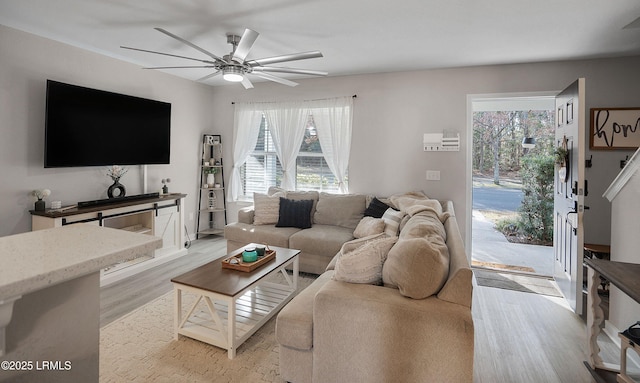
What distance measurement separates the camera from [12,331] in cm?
77

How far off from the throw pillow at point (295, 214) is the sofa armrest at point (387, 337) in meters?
2.28

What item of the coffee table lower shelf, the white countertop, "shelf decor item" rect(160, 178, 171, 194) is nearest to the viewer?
the white countertop

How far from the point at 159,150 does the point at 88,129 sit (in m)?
0.94

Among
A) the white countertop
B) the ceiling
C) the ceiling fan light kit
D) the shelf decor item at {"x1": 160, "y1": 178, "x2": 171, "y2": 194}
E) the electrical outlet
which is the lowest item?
the white countertop

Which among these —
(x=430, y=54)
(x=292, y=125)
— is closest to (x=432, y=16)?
(x=430, y=54)

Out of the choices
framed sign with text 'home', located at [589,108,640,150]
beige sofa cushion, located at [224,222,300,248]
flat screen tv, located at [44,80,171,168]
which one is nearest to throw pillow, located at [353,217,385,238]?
beige sofa cushion, located at [224,222,300,248]

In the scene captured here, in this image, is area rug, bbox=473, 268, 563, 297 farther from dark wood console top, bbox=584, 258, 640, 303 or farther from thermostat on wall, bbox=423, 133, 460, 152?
dark wood console top, bbox=584, 258, 640, 303

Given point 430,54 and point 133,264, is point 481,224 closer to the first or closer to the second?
point 430,54

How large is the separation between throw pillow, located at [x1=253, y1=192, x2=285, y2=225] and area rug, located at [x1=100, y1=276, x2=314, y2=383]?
173 centimetres

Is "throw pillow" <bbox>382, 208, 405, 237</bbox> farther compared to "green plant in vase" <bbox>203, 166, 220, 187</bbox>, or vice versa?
"green plant in vase" <bbox>203, 166, 220, 187</bbox>

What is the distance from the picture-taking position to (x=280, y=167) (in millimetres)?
5199

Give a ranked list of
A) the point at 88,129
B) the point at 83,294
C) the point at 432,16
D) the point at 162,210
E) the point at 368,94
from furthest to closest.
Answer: the point at 368,94
the point at 162,210
the point at 88,129
the point at 432,16
the point at 83,294

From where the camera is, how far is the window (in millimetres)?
4891

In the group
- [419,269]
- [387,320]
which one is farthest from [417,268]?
[387,320]
